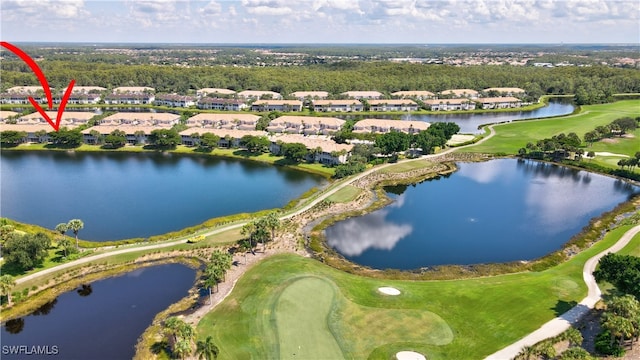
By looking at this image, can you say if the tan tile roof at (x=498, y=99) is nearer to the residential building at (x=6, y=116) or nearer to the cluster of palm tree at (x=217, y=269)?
the cluster of palm tree at (x=217, y=269)

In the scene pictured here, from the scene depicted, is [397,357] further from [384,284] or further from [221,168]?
[221,168]

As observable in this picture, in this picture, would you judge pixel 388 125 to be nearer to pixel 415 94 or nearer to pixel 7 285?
pixel 415 94

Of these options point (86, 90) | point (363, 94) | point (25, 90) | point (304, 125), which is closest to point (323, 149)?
point (304, 125)

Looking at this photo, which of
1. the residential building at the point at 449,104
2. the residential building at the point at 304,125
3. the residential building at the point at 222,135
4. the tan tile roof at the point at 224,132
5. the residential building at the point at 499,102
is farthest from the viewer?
the residential building at the point at 499,102

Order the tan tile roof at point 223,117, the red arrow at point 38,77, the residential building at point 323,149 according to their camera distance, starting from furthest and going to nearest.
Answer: the tan tile roof at point 223,117 → the residential building at point 323,149 → the red arrow at point 38,77

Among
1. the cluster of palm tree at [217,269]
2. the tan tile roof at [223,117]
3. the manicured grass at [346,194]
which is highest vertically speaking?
the tan tile roof at [223,117]

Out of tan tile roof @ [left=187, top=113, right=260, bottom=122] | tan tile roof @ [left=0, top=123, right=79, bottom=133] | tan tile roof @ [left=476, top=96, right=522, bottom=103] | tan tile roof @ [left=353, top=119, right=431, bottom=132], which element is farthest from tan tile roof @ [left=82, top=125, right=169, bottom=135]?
tan tile roof @ [left=476, top=96, right=522, bottom=103]

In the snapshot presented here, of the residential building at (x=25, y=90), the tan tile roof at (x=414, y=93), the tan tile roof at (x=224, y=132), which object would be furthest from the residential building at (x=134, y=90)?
the tan tile roof at (x=414, y=93)
